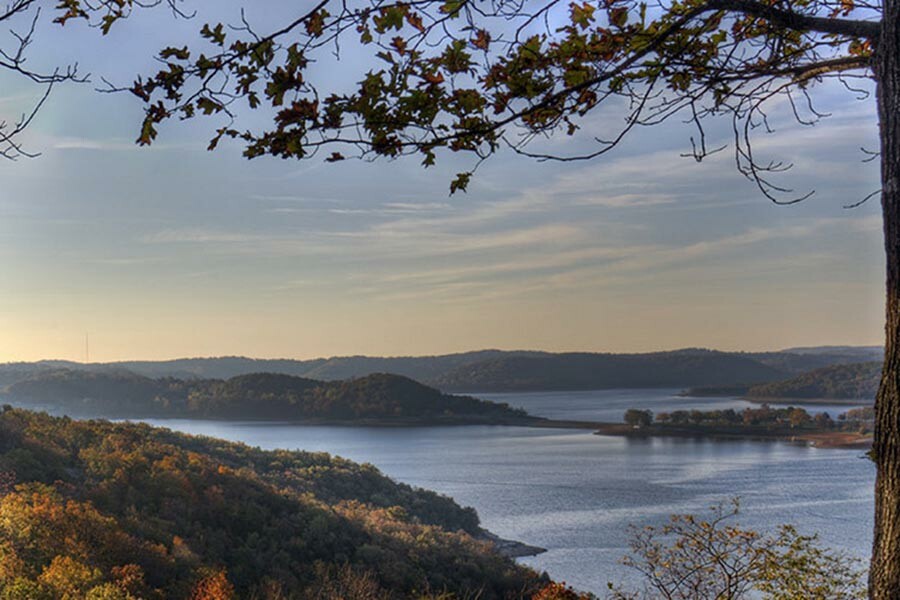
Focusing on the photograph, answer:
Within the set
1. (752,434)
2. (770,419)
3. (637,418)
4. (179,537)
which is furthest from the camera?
(637,418)

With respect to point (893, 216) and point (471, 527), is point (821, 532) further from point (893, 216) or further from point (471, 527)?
point (893, 216)

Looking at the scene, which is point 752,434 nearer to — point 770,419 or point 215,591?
point 770,419

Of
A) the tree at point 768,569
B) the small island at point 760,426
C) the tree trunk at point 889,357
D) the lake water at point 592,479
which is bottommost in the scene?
the lake water at point 592,479

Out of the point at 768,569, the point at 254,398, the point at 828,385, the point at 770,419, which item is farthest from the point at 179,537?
the point at 828,385

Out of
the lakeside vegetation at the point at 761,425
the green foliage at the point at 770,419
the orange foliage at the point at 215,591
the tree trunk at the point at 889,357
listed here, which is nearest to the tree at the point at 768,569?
the tree trunk at the point at 889,357

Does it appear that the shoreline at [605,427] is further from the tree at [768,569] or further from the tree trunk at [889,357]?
the tree trunk at [889,357]

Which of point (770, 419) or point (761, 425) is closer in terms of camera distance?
point (761, 425)

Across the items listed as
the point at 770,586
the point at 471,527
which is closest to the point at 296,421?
the point at 471,527
